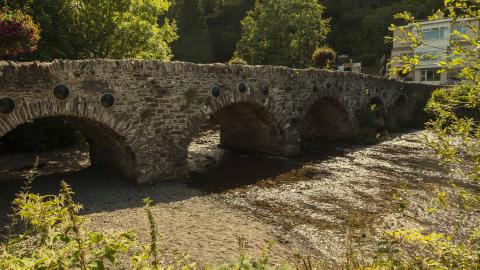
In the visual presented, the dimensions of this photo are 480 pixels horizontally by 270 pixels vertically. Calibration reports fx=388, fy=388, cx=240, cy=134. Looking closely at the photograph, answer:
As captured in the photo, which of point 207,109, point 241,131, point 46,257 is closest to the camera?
point 46,257

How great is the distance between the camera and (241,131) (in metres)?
22.2

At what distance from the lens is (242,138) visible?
874 inches

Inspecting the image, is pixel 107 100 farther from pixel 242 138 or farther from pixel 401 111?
pixel 401 111

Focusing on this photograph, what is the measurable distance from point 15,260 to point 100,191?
1111 centimetres

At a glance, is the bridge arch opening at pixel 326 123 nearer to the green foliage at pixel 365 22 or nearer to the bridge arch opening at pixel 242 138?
the bridge arch opening at pixel 242 138

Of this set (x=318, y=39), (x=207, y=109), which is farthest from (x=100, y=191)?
(x=318, y=39)

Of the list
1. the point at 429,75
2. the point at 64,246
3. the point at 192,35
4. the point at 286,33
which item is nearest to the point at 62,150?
the point at 64,246

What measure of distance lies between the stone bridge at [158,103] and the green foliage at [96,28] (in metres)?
6.42

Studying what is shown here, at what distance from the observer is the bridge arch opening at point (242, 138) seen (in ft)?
63.5

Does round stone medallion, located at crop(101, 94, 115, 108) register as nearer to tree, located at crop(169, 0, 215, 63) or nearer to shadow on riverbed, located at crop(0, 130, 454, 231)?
shadow on riverbed, located at crop(0, 130, 454, 231)

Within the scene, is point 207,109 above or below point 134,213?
above

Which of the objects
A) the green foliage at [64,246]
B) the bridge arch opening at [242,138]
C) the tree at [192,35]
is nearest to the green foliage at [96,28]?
the bridge arch opening at [242,138]

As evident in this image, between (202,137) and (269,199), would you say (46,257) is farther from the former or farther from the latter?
(202,137)

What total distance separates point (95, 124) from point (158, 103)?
2.29 meters
